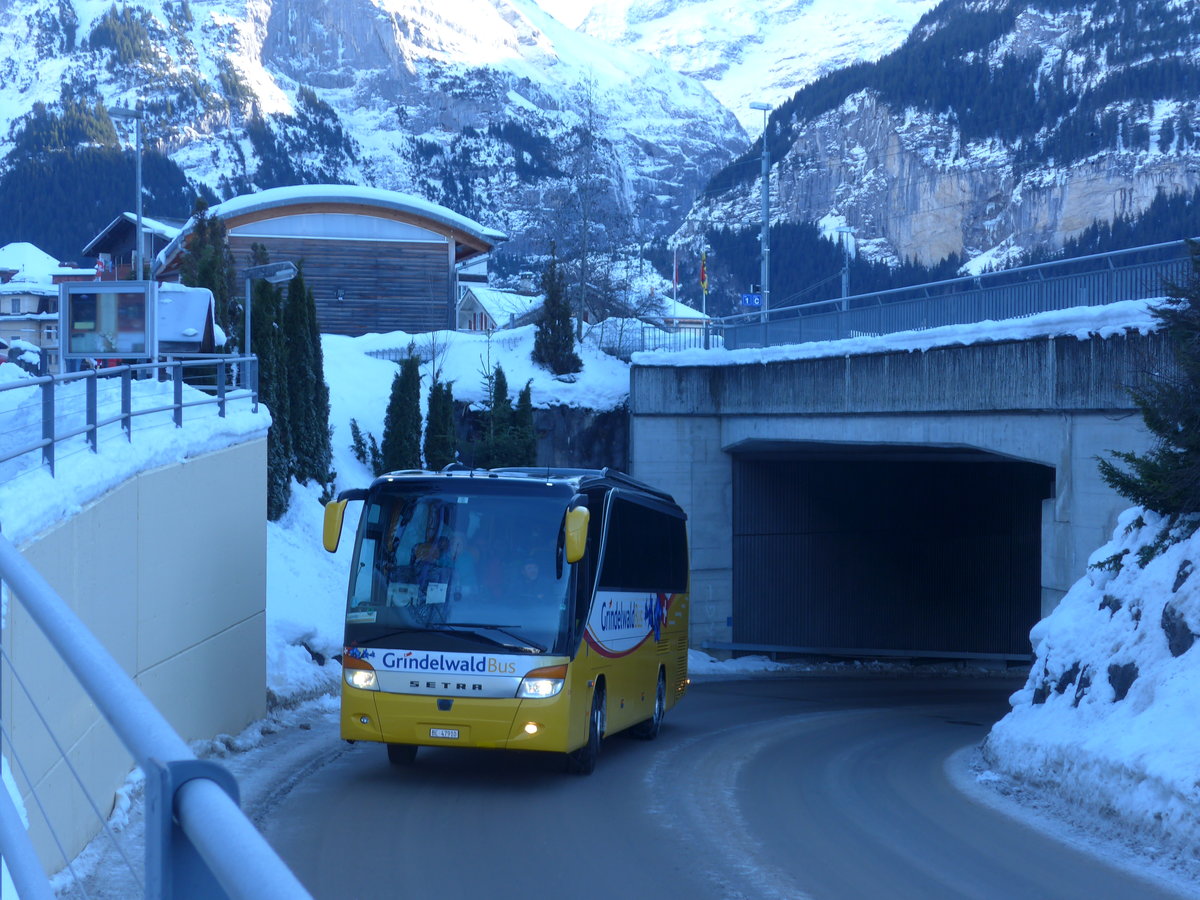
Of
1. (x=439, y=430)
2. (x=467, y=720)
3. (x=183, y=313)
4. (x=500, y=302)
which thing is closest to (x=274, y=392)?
(x=183, y=313)

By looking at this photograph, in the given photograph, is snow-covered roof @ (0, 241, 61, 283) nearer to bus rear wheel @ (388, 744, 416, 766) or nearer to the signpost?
the signpost

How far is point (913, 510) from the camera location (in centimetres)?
3097

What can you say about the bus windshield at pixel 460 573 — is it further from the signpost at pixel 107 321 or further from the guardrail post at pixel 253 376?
the signpost at pixel 107 321

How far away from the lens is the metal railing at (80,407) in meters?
8.47

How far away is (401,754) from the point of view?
12797 millimetres

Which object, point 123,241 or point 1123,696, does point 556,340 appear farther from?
point 123,241

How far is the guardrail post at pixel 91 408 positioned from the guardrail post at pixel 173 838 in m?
8.22

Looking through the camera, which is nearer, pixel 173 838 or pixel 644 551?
pixel 173 838

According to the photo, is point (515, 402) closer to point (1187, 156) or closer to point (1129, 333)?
point (1129, 333)

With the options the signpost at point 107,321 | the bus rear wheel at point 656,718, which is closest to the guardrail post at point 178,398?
the signpost at point 107,321

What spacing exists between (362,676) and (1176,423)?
8600 mm

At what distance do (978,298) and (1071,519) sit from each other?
408 centimetres

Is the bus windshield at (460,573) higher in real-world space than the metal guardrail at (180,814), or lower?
lower

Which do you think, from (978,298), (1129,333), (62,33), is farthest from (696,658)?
(62,33)
